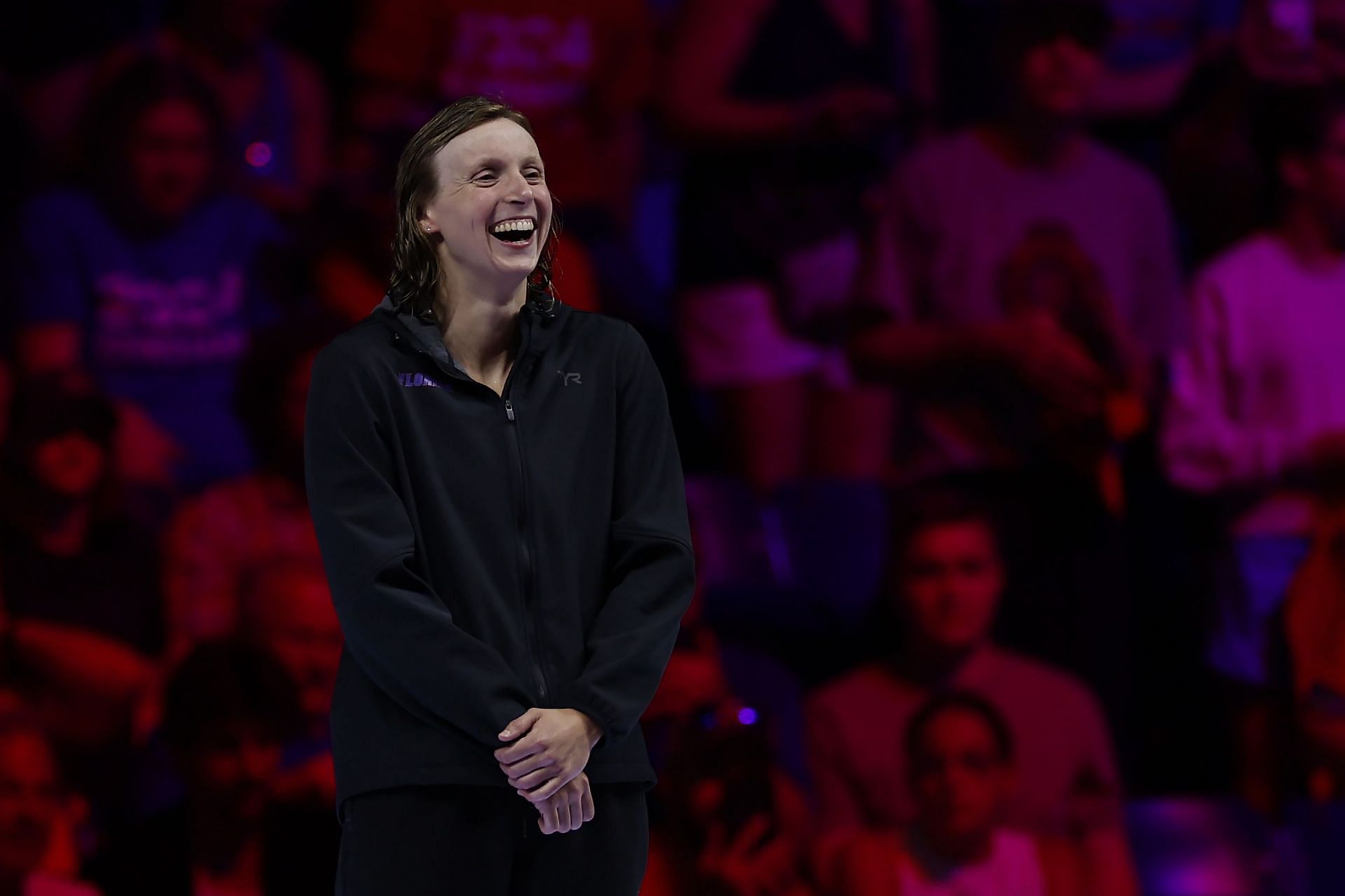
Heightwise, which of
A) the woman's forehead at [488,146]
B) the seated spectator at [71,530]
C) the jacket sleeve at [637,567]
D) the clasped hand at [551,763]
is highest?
the woman's forehead at [488,146]

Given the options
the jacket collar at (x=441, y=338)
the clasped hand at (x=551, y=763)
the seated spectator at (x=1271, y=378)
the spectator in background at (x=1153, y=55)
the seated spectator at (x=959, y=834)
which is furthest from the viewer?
the spectator in background at (x=1153, y=55)

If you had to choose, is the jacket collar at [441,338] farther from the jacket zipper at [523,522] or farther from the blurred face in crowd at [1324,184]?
the blurred face in crowd at [1324,184]

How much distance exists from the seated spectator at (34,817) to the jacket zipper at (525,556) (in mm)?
2471

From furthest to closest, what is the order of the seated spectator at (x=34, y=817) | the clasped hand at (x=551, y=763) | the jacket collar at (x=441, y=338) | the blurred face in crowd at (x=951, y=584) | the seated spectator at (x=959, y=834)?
the blurred face in crowd at (x=951, y=584)
the seated spectator at (x=959, y=834)
the seated spectator at (x=34, y=817)
the jacket collar at (x=441, y=338)
the clasped hand at (x=551, y=763)

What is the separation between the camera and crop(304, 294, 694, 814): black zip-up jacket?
1545mm

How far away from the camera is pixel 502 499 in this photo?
1633 millimetres

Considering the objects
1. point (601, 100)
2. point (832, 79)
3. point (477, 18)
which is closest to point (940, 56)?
point (832, 79)

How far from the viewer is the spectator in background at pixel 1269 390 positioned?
4.10m

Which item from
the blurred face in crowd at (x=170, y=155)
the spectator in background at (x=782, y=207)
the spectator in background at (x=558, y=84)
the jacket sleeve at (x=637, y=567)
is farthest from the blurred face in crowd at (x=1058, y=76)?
the jacket sleeve at (x=637, y=567)

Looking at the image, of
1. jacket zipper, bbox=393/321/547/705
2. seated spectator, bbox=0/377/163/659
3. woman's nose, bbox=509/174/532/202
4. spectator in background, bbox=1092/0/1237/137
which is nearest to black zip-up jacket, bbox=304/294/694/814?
jacket zipper, bbox=393/321/547/705

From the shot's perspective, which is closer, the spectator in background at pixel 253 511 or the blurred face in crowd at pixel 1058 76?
the spectator in background at pixel 253 511

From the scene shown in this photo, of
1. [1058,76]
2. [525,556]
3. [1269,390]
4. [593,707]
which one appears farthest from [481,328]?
[1269,390]

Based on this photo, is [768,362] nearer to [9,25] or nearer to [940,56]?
[940,56]

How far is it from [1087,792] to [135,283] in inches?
103
